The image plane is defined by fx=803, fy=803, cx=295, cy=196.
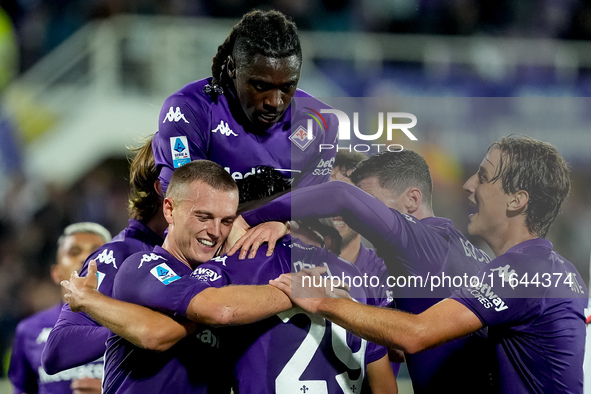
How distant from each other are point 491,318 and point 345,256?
147 cm

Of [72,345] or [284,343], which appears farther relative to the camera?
[72,345]

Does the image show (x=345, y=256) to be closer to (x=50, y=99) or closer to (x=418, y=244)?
(x=418, y=244)

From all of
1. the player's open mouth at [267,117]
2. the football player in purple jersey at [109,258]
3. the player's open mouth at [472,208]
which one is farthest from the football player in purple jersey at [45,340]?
the player's open mouth at [472,208]

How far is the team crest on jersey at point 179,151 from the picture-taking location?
3834mm

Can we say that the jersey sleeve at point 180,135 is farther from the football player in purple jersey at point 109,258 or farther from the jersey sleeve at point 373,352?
the jersey sleeve at point 373,352

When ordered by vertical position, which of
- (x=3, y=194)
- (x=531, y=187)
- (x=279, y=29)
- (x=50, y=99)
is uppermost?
(x=279, y=29)

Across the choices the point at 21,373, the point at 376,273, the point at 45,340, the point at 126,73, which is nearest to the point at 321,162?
the point at 376,273

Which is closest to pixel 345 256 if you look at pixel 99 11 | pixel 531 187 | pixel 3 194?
pixel 531 187

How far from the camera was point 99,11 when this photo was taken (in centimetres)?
1068

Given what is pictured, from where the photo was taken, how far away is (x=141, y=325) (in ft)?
10.5

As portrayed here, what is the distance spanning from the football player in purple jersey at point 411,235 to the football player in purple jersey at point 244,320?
15 cm

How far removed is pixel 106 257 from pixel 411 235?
1.58 meters

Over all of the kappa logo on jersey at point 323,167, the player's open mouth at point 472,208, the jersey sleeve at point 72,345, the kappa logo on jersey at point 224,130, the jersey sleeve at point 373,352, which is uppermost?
the kappa logo on jersey at point 224,130

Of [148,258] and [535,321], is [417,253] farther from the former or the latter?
[148,258]
